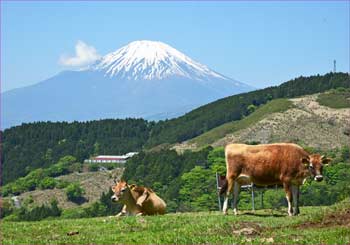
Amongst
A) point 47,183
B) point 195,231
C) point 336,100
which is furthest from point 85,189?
point 195,231

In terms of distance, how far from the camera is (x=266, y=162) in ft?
65.0

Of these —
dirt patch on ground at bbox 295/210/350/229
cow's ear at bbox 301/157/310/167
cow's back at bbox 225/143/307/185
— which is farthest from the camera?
cow's back at bbox 225/143/307/185

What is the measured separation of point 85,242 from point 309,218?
619 cm

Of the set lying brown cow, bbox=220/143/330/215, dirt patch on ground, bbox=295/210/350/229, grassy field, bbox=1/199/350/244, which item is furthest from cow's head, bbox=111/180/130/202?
dirt patch on ground, bbox=295/210/350/229

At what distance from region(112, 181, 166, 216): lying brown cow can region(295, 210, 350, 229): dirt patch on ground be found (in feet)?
24.3

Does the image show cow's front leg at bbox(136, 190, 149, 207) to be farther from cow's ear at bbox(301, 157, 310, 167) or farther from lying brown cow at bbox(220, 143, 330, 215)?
cow's ear at bbox(301, 157, 310, 167)

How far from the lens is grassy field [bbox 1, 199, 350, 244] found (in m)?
12.9

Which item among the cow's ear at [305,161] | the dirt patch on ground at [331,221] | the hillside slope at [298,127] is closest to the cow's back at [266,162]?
the cow's ear at [305,161]

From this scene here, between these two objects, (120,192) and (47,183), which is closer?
(120,192)

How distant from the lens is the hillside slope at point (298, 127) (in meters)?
160

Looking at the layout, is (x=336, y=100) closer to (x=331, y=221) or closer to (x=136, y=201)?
(x=136, y=201)

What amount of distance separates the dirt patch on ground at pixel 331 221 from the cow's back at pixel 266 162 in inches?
165

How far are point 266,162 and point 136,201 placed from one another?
4.98 meters

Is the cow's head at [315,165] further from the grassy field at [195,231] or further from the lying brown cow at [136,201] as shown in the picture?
the lying brown cow at [136,201]
